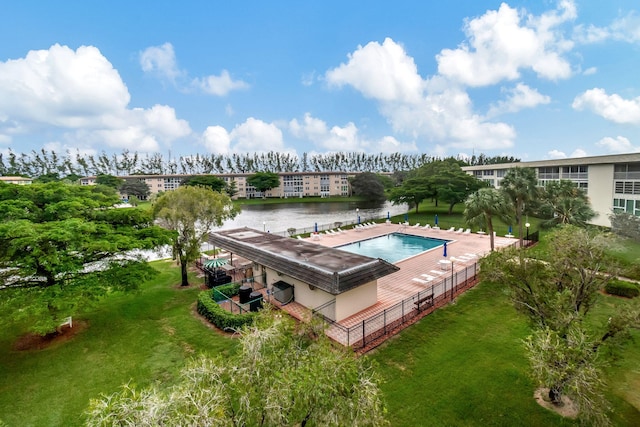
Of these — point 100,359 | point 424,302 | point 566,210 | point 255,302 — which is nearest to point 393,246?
point 566,210

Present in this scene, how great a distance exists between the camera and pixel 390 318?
43.5 feet

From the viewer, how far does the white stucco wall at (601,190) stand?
Result: 30775mm

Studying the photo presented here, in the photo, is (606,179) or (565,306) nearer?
(565,306)

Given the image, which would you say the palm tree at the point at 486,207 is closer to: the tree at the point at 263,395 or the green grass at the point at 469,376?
the green grass at the point at 469,376

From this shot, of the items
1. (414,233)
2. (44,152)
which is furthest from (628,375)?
(44,152)

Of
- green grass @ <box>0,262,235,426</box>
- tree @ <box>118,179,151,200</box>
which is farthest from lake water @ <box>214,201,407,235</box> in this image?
tree @ <box>118,179,151,200</box>

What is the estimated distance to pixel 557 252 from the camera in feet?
27.8

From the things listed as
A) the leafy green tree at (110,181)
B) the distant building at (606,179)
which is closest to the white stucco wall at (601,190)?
the distant building at (606,179)

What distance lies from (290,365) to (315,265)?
30.0ft

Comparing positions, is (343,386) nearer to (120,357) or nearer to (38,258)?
(120,357)

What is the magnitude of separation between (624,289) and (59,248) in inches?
1002

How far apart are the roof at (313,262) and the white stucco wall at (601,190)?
30.8 m

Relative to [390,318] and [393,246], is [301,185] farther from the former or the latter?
[390,318]

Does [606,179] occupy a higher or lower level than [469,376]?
higher
